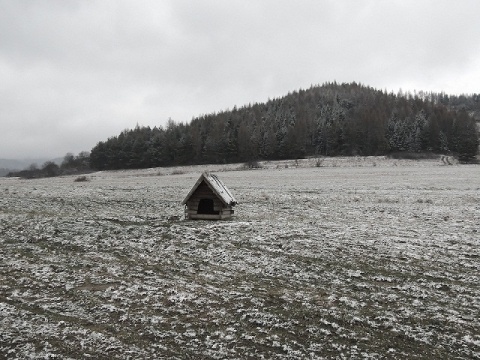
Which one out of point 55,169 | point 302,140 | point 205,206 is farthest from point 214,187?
point 55,169

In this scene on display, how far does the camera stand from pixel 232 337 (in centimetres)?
754

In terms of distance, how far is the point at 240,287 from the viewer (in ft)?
33.6

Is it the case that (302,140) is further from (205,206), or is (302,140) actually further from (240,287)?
(240,287)

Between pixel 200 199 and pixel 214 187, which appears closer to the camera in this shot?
pixel 214 187

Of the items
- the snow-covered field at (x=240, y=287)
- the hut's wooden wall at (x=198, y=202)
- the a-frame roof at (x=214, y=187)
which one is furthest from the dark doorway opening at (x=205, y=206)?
the snow-covered field at (x=240, y=287)

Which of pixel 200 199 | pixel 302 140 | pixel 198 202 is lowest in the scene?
pixel 198 202

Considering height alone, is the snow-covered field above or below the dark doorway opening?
below

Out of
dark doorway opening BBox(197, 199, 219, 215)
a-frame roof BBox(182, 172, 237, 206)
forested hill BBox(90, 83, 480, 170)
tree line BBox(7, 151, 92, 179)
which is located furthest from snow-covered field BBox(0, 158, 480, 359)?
tree line BBox(7, 151, 92, 179)

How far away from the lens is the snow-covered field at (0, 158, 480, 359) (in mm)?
7285

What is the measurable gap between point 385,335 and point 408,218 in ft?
47.1

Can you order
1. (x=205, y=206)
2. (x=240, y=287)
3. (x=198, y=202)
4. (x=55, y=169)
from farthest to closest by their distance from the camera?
(x=55, y=169) < (x=205, y=206) < (x=198, y=202) < (x=240, y=287)

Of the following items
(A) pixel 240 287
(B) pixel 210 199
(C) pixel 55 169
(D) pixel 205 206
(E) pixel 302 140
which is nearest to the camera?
(A) pixel 240 287

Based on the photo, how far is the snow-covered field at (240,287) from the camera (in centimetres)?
729

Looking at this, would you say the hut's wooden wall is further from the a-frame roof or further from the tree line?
the tree line
